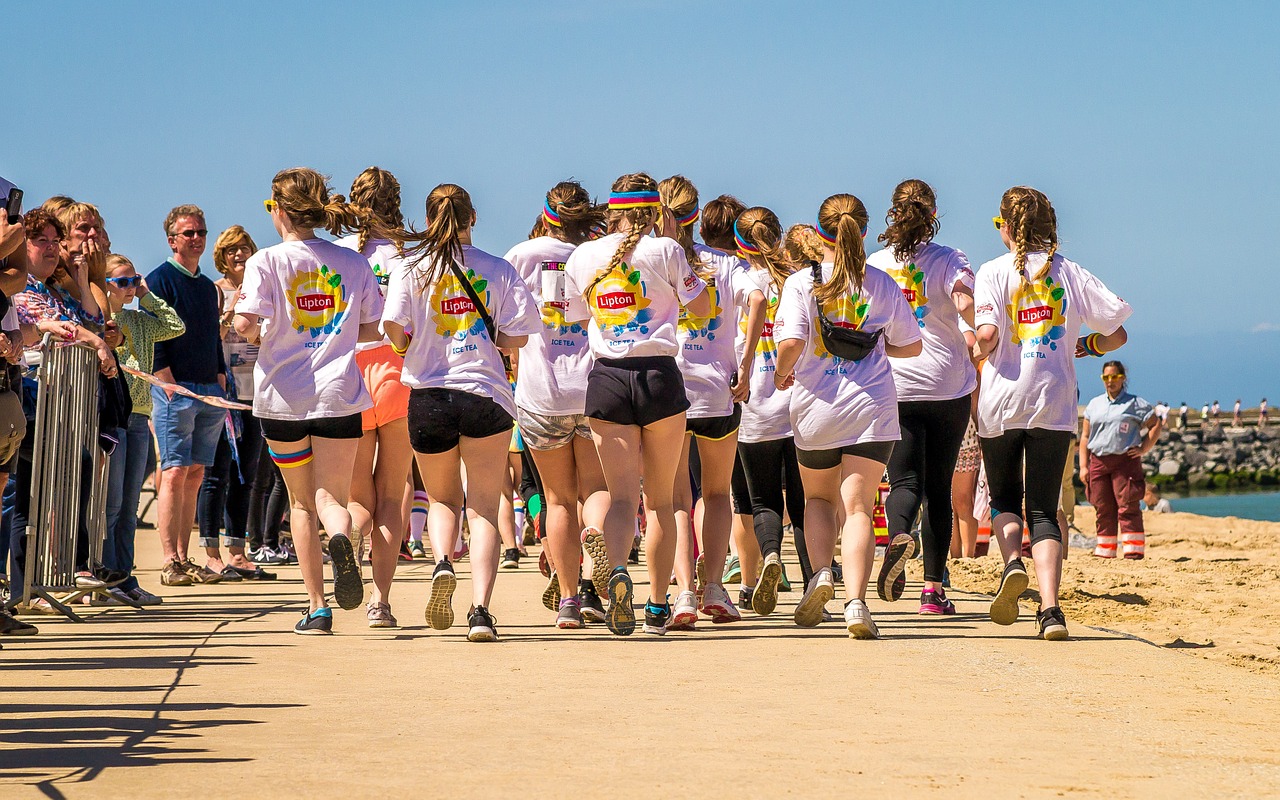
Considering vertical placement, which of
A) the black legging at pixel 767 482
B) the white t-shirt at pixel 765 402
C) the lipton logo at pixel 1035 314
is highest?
the lipton logo at pixel 1035 314

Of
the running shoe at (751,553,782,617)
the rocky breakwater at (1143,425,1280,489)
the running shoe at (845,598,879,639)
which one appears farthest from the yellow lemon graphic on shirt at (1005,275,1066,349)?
the rocky breakwater at (1143,425,1280,489)

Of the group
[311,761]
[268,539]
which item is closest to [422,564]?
[268,539]

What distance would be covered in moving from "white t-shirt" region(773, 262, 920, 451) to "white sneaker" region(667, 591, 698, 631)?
39.4 inches

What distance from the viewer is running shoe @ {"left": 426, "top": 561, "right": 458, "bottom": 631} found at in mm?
7395

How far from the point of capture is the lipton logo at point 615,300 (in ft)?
24.6

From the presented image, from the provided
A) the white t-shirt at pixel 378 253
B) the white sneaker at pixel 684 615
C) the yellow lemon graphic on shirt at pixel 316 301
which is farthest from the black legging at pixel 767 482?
the yellow lemon graphic on shirt at pixel 316 301

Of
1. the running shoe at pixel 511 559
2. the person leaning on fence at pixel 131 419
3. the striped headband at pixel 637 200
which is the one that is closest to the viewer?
the striped headband at pixel 637 200

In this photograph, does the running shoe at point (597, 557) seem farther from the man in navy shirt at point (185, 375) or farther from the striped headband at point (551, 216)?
the man in navy shirt at point (185, 375)

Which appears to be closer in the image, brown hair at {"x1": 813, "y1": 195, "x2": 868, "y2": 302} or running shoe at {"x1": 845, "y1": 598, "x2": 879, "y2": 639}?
running shoe at {"x1": 845, "y1": 598, "x2": 879, "y2": 639}

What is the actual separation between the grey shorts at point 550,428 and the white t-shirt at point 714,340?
565 mm

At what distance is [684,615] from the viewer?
8.05m

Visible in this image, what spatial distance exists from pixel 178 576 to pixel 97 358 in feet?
9.61

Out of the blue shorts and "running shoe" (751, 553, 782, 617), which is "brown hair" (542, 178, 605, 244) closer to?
"running shoe" (751, 553, 782, 617)

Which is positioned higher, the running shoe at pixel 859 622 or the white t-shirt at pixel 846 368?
the white t-shirt at pixel 846 368
